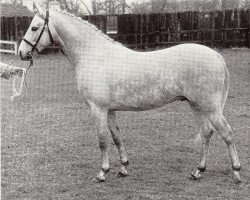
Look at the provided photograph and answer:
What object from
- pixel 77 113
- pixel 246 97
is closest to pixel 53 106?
pixel 77 113

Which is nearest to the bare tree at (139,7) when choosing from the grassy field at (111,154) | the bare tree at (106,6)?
the bare tree at (106,6)

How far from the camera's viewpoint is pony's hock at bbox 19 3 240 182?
5.70m

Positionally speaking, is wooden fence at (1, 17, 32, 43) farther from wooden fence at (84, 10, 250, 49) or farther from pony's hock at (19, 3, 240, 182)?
pony's hock at (19, 3, 240, 182)

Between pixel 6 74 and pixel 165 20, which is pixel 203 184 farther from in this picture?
pixel 165 20

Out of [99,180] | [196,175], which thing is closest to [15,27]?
[99,180]

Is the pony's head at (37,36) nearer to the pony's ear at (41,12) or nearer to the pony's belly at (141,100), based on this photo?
the pony's ear at (41,12)

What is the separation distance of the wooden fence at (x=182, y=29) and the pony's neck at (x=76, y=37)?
19540 mm

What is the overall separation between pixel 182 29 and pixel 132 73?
2079cm

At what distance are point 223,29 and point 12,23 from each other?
13.2 meters

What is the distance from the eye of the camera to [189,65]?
5.70m

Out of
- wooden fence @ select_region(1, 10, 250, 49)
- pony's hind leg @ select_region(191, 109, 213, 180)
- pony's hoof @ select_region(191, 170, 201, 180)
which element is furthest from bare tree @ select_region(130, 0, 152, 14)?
pony's hoof @ select_region(191, 170, 201, 180)

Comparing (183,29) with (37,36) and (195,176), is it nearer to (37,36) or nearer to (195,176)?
(195,176)

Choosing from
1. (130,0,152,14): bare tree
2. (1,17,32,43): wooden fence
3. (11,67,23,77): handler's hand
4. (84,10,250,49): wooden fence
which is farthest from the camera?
(130,0,152,14): bare tree

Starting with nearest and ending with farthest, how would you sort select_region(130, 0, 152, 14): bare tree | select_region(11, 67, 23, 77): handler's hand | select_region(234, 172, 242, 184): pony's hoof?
select_region(234, 172, 242, 184): pony's hoof, select_region(11, 67, 23, 77): handler's hand, select_region(130, 0, 152, 14): bare tree
